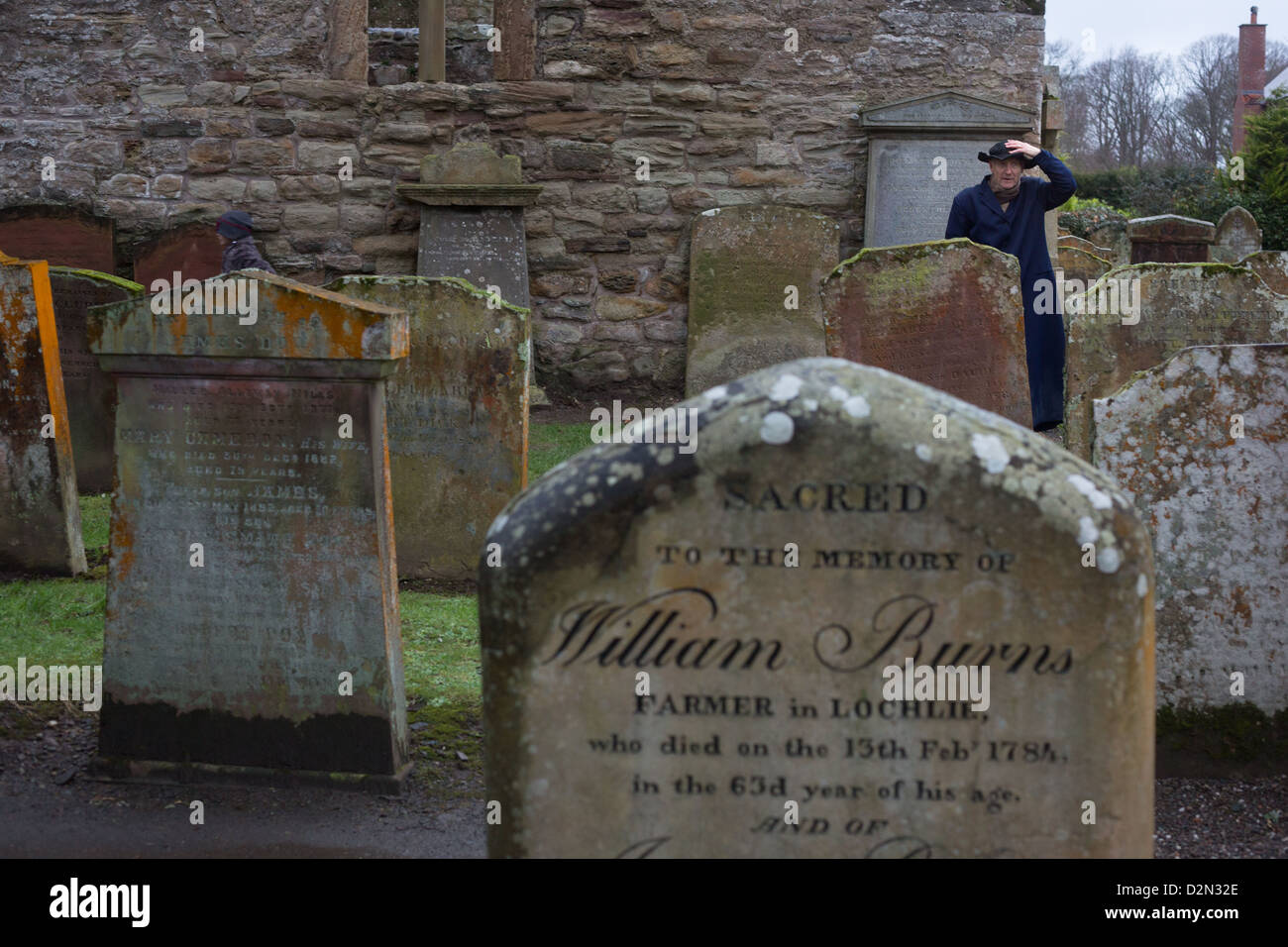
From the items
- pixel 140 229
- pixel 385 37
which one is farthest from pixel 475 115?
pixel 385 37

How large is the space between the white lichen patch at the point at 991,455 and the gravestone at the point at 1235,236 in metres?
16.0

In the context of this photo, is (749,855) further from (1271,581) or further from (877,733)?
(1271,581)

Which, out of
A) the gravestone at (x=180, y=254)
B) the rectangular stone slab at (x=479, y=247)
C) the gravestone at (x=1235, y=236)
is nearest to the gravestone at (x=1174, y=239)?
the gravestone at (x=1235, y=236)

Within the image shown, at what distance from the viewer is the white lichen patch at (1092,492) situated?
7.09 feet

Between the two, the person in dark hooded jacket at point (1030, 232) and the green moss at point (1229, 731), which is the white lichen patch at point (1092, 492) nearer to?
the green moss at point (1229, 731)

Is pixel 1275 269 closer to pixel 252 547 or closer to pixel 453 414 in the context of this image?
pixel 453 414

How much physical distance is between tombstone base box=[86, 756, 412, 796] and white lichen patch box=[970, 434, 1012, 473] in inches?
103

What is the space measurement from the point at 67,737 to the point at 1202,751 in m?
3.79

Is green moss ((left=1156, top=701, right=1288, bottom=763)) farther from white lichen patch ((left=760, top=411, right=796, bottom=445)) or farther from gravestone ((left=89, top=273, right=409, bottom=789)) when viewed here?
white lichen patch ((left=760, top=411, right=796, bottom=445))

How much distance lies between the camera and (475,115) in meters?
11.3

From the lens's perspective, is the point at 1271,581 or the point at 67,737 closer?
the point at 1271,581

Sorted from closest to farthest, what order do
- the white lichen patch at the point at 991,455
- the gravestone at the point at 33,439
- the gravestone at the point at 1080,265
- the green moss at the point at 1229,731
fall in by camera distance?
the white lichen patch at the point at 991,455 < the green moss at the point at 1229,731 < the gravestone at the point at 33,439 < the gravestone at the point at 1080,265
